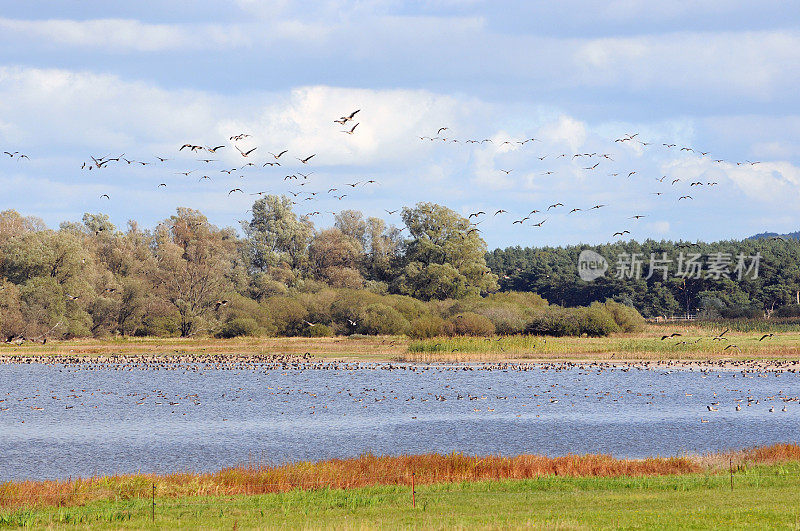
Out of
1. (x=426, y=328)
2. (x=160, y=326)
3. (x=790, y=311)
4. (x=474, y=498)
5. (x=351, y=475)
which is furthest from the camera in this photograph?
(x=790, y=311)

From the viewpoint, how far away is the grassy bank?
63.0ft

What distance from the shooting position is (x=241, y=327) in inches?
3952

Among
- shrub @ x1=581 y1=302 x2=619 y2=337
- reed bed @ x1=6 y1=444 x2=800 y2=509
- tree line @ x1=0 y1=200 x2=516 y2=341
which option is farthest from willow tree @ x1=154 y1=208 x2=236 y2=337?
reed bed @ x1=6 y1=444 x2=800 y2=509

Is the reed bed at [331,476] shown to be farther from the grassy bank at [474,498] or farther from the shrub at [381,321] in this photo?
the shrub at [381,321]

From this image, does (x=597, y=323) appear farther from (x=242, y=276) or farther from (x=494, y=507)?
(x=494, y=507)

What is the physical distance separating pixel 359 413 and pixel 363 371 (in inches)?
930

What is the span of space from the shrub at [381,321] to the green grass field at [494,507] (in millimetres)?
73297

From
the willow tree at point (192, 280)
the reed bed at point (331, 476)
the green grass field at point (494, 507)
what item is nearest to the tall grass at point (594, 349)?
the willow tree at point (192, 280)

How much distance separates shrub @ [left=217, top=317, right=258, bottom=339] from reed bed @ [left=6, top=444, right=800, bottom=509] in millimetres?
70902

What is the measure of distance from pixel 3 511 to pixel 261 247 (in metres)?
108

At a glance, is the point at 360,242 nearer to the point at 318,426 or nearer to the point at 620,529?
the point at 318,426

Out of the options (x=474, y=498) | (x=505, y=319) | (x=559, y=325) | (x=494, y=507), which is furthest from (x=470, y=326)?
(x=494, y=507)

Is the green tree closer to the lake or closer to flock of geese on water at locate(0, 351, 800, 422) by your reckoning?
flock of geese on water at locate(0, 351, 800, 422)

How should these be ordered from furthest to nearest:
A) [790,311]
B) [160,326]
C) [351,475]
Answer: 1. [790,311]
2. [160,326]
3. [351,475]
